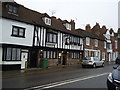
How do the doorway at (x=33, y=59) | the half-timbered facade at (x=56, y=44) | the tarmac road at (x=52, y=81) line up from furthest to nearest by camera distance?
the half-timbered facade at (x=56, y=44) → the doorway at (x=33, y=59) → the tarmac road at (x=52, y=81)

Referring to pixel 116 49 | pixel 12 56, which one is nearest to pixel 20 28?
pixel 12 56

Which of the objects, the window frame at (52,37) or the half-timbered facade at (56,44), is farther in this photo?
the window frame at (52,37)

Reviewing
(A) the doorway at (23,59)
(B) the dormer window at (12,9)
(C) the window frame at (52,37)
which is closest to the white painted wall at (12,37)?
(A) the doorway at (23,59)

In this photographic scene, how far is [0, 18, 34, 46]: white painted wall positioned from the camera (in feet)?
62.6

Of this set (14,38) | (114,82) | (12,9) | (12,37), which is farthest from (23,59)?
(114,82)

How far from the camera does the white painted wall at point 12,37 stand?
1907cm

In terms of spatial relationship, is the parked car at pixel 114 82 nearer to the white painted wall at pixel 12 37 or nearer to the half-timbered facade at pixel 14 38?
the half-timbered facade at pixel 14 38

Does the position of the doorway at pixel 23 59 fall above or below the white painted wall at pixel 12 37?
below

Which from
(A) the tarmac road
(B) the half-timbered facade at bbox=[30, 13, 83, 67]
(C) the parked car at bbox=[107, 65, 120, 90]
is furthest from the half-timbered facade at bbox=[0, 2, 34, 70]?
(C) the parked car at bbox=[107, 65, 120, 90]

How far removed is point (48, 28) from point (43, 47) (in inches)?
118

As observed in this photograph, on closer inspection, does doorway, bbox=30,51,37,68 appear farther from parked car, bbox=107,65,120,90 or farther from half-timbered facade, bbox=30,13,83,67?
→ parked car, bbox=107,65,120,90

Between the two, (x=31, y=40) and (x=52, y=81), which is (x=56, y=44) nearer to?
(x=31, y=40)

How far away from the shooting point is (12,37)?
19828 millimetres

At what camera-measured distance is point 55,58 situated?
2700 cm
